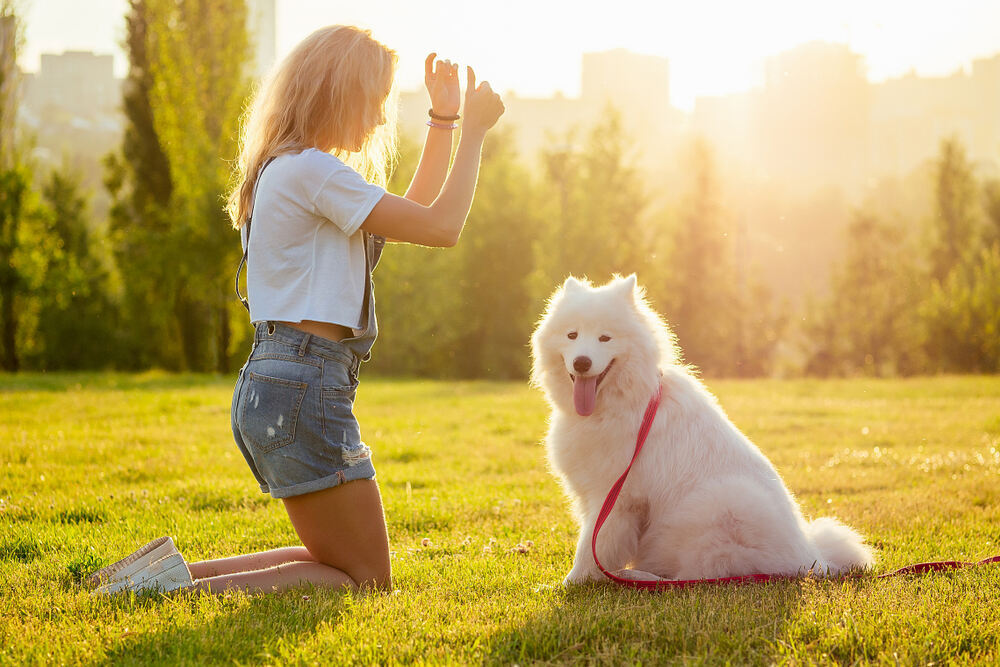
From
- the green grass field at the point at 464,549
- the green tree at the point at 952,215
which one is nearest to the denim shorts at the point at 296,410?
the green grass field at the point at 464,549

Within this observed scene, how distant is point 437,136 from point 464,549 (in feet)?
8.24

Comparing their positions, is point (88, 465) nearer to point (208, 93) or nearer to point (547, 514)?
Answer: point (547, 514)

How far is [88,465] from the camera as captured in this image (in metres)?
7.30

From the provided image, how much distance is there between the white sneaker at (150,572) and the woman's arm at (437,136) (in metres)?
2.03

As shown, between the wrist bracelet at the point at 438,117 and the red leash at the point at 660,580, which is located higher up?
the wrist bracelet at the point at 438,117

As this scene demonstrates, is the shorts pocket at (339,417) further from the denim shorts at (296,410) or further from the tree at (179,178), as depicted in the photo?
the tree at (179,178)

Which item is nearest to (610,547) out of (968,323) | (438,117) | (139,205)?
(438,117)

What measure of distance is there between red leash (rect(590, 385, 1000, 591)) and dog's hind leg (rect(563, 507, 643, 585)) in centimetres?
5

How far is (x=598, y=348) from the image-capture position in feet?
12.7

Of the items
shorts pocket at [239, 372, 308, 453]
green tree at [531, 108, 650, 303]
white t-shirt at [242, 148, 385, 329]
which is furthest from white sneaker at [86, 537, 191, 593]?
green tree at [531, 108, 650, 303]

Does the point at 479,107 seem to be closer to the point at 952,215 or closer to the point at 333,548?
the point at 333,548

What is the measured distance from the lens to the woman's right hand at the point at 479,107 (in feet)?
11.3

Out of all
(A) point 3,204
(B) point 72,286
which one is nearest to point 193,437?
(A) point 3,204

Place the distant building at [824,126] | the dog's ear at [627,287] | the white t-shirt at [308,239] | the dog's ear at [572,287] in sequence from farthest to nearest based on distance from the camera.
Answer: the distant building at [824,126] < the dog's ear at [572,287] < the dog's ear at [627,287] < the white t-shirt at [308,239]
